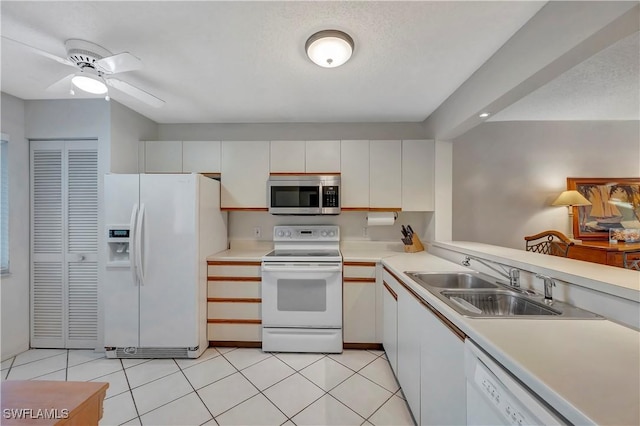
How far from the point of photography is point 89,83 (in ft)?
5.52

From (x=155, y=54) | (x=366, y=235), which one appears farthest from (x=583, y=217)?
(x=155, y=54)

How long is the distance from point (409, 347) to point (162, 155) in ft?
9.74

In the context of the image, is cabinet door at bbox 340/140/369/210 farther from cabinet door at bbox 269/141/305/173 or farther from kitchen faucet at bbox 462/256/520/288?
kitchen faucet at bbox 462/256/520/288

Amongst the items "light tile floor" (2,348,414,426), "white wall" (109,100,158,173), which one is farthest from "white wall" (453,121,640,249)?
"white wall" (109,100,158,173)

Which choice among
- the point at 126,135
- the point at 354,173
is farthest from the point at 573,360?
the point at 126,135

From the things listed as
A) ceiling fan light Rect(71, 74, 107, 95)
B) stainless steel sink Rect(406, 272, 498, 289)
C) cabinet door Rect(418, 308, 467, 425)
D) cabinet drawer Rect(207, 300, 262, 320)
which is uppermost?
ceiling fan light Rect(71, 74, 107, 95)

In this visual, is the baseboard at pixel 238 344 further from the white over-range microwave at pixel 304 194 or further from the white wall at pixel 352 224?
the white over-range microwave at pixel 304 194

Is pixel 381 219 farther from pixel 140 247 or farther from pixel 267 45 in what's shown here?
pixel 140 247

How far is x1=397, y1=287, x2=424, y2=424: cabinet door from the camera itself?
148cm

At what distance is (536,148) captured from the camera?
349 centimetres

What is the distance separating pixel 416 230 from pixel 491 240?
120 cm

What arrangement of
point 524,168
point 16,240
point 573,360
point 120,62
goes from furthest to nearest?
A: point 524,168 → point 16,240 → point 120,62 → point 573,360

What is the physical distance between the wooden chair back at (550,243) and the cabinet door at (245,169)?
3.38 m

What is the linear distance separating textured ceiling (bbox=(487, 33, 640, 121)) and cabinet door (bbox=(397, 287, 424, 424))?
210 centimetres
